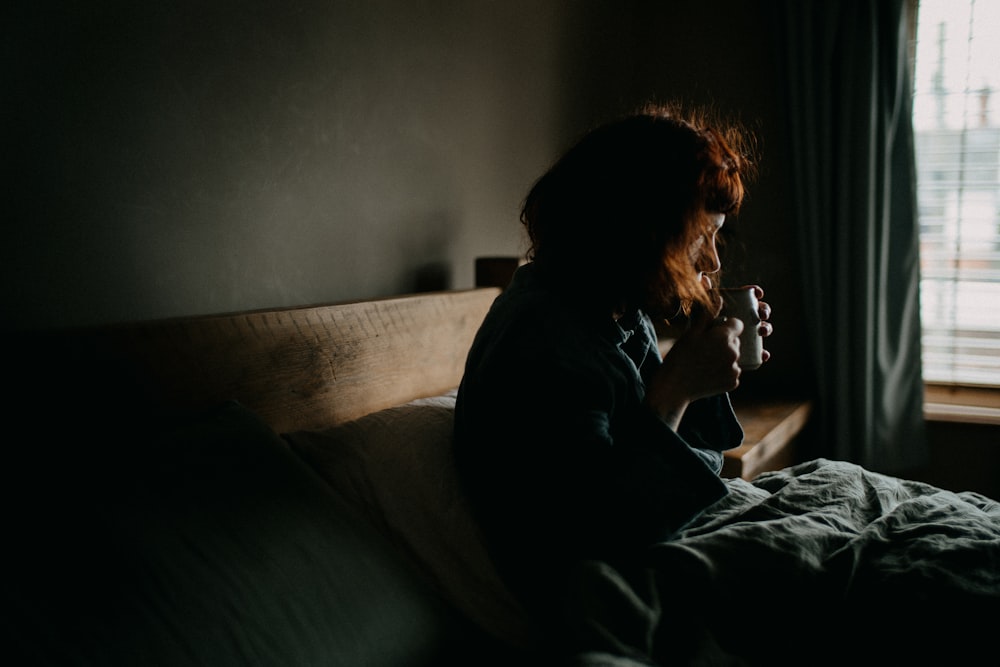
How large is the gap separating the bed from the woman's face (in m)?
0.32

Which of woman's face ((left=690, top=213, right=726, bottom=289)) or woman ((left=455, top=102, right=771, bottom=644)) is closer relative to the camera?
woman ((left=455, top=102, right=771, bottom=644))

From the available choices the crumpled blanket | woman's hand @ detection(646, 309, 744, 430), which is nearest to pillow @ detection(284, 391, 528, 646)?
the crumpled blanket

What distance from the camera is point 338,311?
1.22 metres

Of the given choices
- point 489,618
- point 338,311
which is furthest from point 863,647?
point 338,311

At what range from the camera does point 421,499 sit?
99 cm

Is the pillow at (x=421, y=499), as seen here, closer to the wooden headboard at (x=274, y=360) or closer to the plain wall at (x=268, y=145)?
the wooden headboard at (x=274, y=360)

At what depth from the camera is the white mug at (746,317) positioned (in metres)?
1.15

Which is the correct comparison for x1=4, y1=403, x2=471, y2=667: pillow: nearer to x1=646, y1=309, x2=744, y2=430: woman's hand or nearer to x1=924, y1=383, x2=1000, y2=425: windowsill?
x1=646, y1=309, x2=744, y2=430: woman's hand

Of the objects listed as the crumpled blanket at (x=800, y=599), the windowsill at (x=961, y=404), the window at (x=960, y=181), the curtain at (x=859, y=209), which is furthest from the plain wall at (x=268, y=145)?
the windowsill at (x=961, y=404)

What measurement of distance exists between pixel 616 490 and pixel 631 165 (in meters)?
0.44

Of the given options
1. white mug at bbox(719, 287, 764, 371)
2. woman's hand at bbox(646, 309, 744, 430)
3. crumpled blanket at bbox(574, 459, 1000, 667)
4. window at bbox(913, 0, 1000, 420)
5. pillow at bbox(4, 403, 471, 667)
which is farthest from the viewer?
window at bbox(913, 0, 1000, 420)

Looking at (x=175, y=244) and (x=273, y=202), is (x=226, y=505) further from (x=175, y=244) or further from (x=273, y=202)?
(x=273, y=202)

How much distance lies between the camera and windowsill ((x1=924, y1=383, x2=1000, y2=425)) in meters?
2.29

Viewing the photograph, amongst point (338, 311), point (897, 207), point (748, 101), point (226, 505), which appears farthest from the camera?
point (748, 101)
